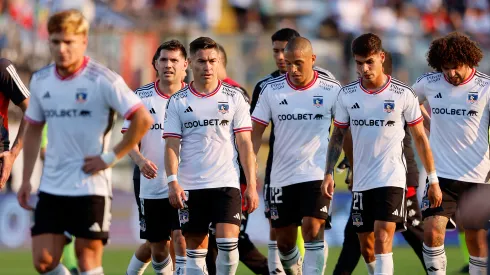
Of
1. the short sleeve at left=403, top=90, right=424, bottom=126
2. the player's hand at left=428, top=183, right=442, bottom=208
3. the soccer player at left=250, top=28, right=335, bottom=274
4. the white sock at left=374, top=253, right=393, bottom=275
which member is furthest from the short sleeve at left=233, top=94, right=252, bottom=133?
the player's hand at left=428, top=183, right=442, bottom=208

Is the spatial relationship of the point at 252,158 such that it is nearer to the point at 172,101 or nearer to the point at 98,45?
the point at 172,101

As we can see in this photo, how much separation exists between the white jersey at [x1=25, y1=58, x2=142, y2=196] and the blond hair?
1.05 ft

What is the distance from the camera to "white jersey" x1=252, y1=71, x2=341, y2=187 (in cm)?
1014

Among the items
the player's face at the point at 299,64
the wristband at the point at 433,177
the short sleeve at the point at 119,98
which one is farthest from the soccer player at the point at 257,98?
the short sleeve at the point at 119,98

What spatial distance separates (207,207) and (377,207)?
158 cm

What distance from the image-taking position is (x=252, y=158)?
9453 millimetres

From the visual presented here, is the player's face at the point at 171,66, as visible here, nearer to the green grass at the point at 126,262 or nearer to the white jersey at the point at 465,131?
the white jersey at the point at 465,131

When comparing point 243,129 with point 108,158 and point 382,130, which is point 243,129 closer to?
point 382,130

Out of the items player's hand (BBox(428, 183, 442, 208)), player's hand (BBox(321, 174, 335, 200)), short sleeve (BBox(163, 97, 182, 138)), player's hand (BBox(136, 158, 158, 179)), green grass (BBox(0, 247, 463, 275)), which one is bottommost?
green grass (BBox(0, 247, 463, 275))

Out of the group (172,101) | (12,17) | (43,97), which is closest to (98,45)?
(12,17)

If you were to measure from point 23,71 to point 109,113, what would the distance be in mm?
11577

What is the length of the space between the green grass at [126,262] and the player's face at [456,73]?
384 centimetres

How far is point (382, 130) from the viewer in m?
9.59

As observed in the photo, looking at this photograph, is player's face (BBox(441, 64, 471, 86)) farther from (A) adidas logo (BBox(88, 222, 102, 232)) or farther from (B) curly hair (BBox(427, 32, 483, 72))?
(A) adidas logo (BBox(88, 222, 102, 232))
